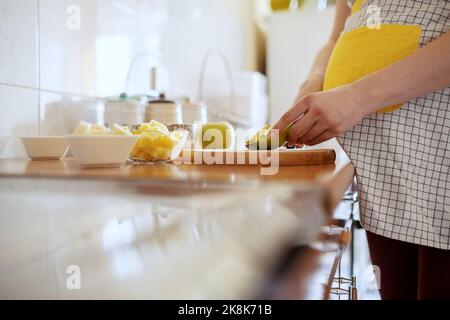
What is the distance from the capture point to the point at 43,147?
647mm

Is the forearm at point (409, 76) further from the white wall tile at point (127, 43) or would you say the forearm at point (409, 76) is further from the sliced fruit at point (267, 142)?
the white wall tile at point (127, 43)

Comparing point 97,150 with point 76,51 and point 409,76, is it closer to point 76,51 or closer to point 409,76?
point 409,76

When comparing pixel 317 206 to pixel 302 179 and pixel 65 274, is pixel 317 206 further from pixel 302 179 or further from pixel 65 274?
pixel 65 274

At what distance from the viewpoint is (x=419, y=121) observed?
0.70 metres

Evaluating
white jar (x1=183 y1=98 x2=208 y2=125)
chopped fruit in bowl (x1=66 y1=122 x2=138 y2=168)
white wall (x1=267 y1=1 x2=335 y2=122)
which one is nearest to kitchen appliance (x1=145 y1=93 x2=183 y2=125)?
white jar (x1=183 y1=98 x2=208 y2=125)

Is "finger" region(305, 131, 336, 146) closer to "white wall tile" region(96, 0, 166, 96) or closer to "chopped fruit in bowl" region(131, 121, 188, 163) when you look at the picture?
"chopped fruit in bowl" region(131, 121, 188, 163)

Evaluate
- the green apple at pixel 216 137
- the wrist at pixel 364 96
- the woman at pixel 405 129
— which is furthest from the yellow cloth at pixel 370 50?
the green apple at pixel 216 137

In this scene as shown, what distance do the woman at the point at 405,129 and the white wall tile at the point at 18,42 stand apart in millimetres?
514

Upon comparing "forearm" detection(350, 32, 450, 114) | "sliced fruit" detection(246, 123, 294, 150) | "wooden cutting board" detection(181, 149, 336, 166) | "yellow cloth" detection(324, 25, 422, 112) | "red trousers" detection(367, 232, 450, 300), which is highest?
"yellow cloth" detection(324, 25, 422, 112)

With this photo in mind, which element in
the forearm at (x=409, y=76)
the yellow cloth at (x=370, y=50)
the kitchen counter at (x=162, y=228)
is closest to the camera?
the kitchen counter at (x=162, y=228)

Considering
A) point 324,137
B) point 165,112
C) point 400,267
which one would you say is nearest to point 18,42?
point 165,112

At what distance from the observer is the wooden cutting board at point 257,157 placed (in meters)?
0.56

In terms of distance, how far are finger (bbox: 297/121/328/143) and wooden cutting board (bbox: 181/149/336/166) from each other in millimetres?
25

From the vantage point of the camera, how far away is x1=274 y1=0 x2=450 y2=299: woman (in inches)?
23.9
